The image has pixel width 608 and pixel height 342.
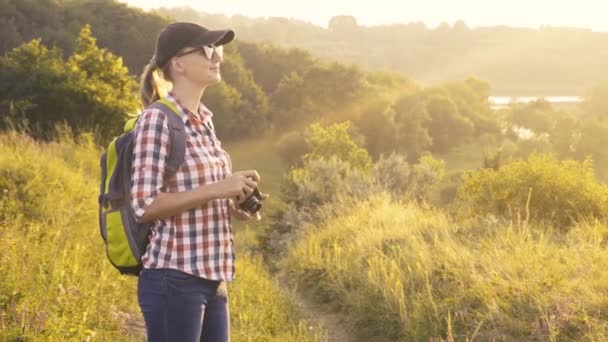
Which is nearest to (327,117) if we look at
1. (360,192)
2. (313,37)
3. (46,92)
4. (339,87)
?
(339,87)

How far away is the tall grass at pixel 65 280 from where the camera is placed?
3840 millimetres

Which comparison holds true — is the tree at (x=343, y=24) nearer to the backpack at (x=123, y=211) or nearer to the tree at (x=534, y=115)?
the tree at (x=534, y=115)

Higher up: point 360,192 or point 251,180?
point 251,180

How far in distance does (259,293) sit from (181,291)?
4.58 metres

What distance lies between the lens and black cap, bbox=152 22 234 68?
239cm

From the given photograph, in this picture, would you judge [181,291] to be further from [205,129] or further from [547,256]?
[547,256]

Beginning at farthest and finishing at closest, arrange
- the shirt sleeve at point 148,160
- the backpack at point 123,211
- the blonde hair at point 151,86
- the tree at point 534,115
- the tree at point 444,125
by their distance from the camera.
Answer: the tree at point 534,115 < the tree at point 444,125 < the blonde hair at point 151,86 < the backpack at point 123,211 < the shirt sleeve at point 148,160

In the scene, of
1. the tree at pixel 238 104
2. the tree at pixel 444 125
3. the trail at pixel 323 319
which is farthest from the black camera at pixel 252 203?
the tree at pixel 444 125

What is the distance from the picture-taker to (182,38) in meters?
2.39

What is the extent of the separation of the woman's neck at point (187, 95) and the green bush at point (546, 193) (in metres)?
8.73

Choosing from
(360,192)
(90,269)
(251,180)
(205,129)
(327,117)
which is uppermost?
(205,129)

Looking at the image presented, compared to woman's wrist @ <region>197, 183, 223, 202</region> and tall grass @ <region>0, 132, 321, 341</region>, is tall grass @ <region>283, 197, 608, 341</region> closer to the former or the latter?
tall grass @ <region>0, 132, 321, 341</region>

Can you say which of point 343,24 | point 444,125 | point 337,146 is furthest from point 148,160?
point 343,24

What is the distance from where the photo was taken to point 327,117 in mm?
57469
